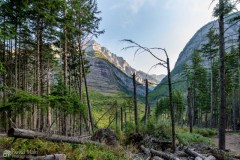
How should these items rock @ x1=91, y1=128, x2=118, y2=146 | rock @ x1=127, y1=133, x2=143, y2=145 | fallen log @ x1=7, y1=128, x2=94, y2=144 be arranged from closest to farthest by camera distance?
fallen log @ x1=7, y1=128, x2=94, y2=144 < rock @ x1=91, y1=128, x2=118, y2=146 < rock @ x1=127, y1=133, x2=143, y2=145

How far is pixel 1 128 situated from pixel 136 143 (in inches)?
676

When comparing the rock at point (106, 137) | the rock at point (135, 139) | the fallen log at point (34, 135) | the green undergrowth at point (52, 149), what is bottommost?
the rock at point (135, 139)

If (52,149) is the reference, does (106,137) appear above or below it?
below

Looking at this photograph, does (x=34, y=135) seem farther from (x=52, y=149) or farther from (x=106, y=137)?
(x=106, y=137)

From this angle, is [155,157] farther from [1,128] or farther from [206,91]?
[206,91]

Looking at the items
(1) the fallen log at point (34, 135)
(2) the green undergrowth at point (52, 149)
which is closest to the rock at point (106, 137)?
(1) the fallen log at point (34, 135)

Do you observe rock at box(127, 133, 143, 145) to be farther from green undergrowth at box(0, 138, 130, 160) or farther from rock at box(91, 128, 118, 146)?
green undergrowth at box(0, 138, 130, 160)

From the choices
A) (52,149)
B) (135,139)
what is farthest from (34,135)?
(135,139)

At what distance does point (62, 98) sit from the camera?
14180 mm

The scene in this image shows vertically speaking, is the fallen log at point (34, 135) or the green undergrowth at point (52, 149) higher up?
the fallen log at point (34, 135)

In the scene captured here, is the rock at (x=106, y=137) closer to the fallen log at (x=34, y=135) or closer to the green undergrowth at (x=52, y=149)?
the fallen log at (x=34, y=135)

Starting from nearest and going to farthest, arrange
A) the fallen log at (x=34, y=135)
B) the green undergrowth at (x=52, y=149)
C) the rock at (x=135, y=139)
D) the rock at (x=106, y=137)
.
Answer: the fallen log at (x=34, y=135) → the green undergrowth at (x=52, y=149) → the rock at (x=106, y=137) → the rock at (x=135, y=139)

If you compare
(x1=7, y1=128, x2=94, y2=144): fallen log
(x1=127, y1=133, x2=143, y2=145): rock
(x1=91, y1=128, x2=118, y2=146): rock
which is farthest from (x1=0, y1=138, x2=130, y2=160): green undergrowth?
(x1=127, y1=133, x2=143, y2=145): rock

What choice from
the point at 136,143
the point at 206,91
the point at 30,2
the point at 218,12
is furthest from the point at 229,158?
the point at 206,91
